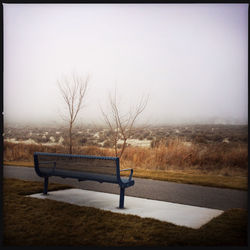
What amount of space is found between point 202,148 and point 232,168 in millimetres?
1226

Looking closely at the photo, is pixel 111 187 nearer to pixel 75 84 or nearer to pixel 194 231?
pixel 194 231

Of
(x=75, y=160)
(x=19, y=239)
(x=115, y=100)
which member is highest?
(x=115, y=100)

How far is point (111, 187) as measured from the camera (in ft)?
21.4

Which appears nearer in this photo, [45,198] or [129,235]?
[129,235]

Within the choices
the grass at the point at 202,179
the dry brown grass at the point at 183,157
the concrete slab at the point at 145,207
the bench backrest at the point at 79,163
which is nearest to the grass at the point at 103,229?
the concrete slab at the point at 145,207

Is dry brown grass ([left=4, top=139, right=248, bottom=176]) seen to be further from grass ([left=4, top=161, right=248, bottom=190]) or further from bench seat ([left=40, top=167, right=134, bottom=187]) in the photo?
bench seat ([left=40, top=167, right=134, bottom=187])

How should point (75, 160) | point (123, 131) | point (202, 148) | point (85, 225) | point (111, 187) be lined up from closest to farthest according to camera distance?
1. point (85, 225)
2. point (75, 160)
3. point (111, 187)
4. point (202, 148)
5. point (123, 131)

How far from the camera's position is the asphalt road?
17.2 ft

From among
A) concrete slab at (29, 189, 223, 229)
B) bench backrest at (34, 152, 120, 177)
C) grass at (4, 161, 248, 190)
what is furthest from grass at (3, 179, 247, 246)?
grass at (4, 161, 248, 190)

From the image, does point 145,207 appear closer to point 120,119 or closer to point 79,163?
point 79,163

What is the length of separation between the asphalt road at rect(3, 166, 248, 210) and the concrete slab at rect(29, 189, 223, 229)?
1.10 feet

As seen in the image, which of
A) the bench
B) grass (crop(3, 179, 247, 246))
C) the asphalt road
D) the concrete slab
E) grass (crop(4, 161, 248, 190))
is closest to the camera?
grass (crop(3, 179, 247, 246))

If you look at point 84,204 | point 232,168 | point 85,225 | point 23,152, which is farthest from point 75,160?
point 23,152

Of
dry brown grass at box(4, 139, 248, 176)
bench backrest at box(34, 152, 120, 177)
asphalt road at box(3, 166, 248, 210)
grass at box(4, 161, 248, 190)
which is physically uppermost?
bench backrest at box(34, 152, 120, 177)
